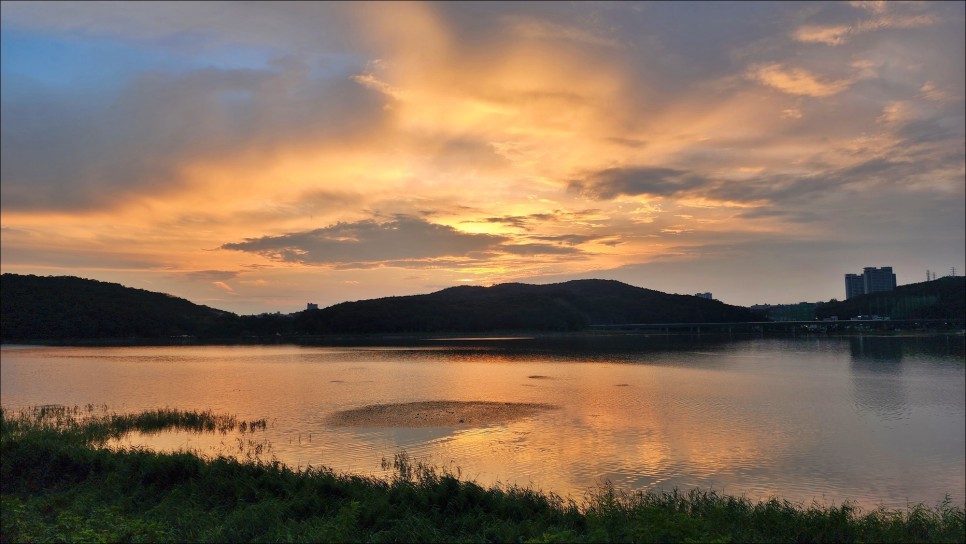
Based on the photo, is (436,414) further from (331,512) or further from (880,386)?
(880,386)

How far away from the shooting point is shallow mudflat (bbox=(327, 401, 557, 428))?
135 ft

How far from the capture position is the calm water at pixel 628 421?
26.1 m

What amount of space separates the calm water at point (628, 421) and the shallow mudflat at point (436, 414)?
84.3 inches

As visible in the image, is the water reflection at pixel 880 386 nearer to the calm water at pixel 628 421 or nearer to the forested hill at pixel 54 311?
the calm water at pixel 628 421

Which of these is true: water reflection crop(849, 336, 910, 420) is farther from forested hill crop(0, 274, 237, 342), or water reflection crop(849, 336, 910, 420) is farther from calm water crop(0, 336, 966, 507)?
forested hill crop(0, 274, 237, 342)

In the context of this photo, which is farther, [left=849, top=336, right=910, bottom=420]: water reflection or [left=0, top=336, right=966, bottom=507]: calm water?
[left=849, top=336, right=910, bottom=420]: water reflection

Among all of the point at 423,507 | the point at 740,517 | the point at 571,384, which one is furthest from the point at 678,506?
the point at 571,384

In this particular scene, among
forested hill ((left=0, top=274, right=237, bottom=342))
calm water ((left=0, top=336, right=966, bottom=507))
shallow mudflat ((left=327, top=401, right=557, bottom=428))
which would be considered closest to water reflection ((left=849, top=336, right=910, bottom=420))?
calm water ((left=0, top=336, right=966, bottom=507))

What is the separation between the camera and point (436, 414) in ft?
149

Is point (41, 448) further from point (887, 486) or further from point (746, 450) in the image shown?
point (887, 486)

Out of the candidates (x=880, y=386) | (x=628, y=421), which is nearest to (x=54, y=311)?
(x=628, y=421)

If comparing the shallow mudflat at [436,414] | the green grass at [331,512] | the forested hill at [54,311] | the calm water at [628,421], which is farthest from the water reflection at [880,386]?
the forested hill at [54,311]

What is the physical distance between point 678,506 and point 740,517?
2.69 m

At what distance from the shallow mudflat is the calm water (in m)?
2.14
